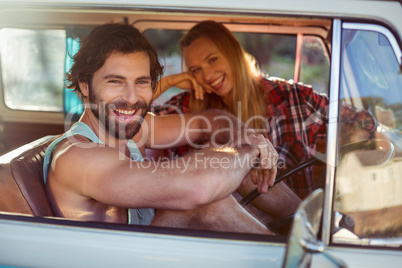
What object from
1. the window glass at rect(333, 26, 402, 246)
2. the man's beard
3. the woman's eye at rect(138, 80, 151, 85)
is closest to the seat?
the man's beard

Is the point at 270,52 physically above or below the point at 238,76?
above

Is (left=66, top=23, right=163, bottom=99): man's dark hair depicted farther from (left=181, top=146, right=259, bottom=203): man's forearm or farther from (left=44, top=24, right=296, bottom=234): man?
(left=181, top=146, right=259, bottom=203): man's forearm

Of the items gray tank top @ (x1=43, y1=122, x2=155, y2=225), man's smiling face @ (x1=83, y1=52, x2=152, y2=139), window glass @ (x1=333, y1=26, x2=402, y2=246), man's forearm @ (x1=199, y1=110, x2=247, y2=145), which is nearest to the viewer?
window glass @ (x1=333, y1=26, x2=402, y2=246)

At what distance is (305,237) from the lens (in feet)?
3.64

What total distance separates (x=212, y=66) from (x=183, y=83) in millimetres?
312

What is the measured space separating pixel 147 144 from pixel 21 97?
2.20 m

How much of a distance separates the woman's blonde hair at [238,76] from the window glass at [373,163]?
0.88 metres

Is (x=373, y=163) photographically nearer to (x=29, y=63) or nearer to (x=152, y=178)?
(x=152, y=178)

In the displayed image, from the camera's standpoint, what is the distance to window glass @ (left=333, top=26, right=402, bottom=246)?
145cm

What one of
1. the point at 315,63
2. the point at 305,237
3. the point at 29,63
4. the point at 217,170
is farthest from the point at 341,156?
the point at 29,63

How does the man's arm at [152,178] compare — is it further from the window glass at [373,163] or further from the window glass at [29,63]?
the window glass at [29,63]

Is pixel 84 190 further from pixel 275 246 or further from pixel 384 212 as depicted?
pixel 384 212

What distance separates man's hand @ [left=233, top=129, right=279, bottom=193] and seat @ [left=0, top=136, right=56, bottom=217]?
2.88 ft

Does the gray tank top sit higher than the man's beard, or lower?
lower
